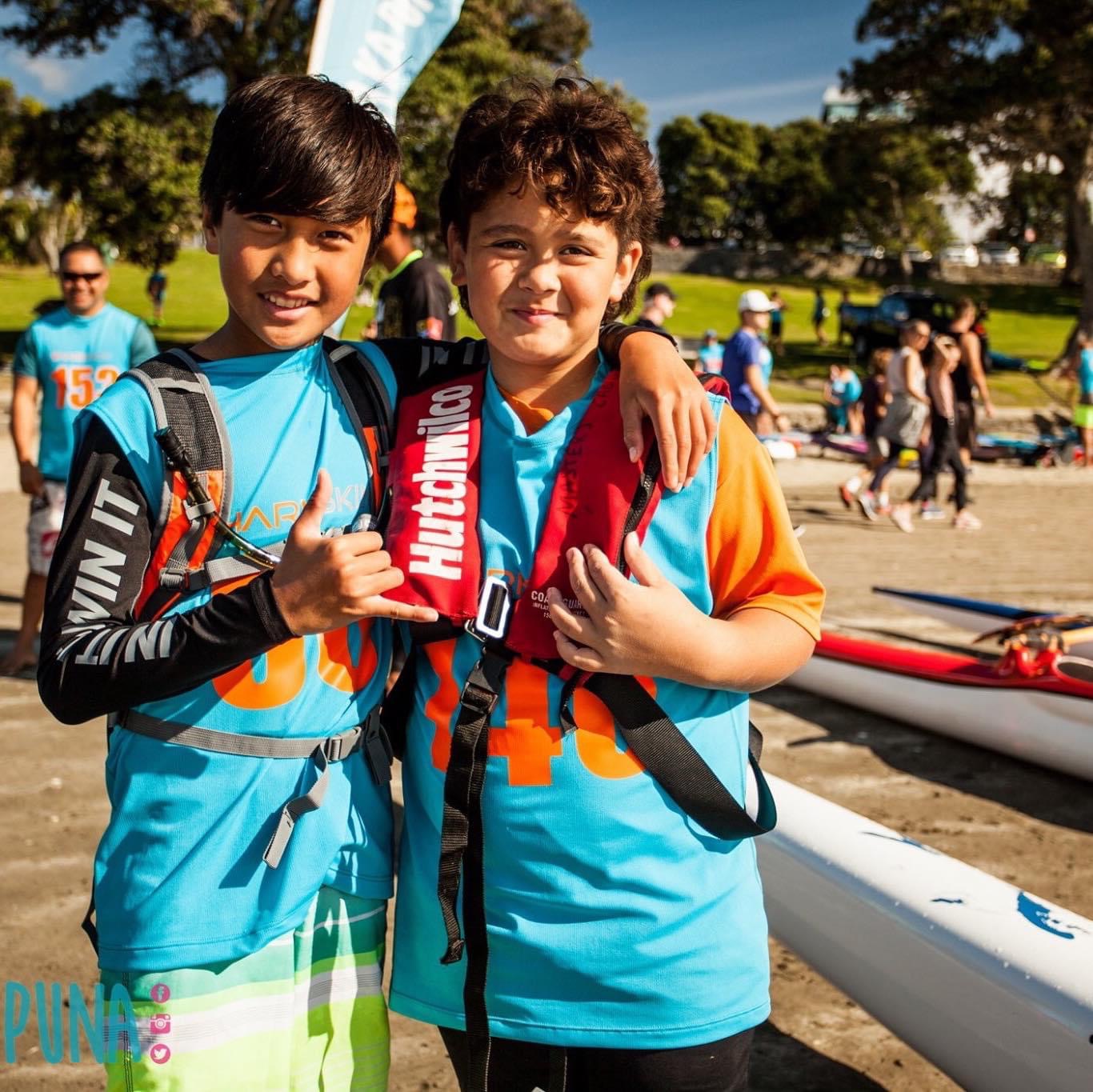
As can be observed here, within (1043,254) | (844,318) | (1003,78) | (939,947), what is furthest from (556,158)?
(1043,254)

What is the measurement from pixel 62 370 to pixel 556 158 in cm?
480

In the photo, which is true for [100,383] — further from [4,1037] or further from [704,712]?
[704,712]

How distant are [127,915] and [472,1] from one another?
24981 millimetres

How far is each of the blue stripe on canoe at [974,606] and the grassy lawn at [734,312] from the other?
15284mm

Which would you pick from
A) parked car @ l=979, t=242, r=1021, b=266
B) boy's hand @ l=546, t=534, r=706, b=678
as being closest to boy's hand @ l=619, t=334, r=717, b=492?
boy's hand @ l=546, t=534, r=706, b=678

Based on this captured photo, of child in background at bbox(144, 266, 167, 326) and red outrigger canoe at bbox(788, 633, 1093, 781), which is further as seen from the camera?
child in background at bbox(144, 266, 167, 326)

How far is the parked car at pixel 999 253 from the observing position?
2773 inches

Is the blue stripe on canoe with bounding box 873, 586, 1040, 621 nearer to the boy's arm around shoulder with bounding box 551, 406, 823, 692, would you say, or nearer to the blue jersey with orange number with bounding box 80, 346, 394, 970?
the boy's arm around shoulder with bounding box 551, 406, 823, 692

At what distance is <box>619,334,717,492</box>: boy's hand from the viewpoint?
1.46 meters

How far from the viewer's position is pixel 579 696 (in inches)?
59.9

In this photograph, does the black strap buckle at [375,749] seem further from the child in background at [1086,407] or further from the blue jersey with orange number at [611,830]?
the child in background at [1086,407]

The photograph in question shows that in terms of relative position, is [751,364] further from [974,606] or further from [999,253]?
[999,253]

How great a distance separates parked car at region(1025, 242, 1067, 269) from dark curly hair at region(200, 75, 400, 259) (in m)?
A: 70.9

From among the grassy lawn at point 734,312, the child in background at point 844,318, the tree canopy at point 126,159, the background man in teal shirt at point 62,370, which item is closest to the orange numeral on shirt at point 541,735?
the background man in teal shirt at point 62,370
